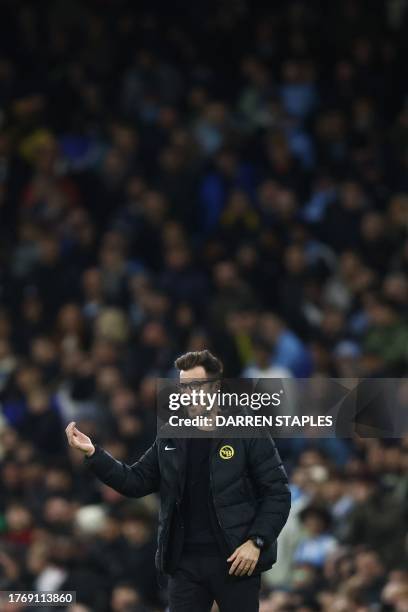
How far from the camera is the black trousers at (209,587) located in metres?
7.24

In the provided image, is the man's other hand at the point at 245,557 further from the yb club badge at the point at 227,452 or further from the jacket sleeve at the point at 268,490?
the yb club badge at the point at 227,452

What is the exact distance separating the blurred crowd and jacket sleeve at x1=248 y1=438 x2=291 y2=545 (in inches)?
106

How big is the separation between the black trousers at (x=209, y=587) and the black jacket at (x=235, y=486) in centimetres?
10

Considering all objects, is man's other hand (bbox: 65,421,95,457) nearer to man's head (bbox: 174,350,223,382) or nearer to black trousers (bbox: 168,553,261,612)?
man's head (bbox: 174,350,223,382)

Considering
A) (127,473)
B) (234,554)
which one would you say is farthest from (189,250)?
(234,554)

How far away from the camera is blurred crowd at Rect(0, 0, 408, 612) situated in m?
11.1

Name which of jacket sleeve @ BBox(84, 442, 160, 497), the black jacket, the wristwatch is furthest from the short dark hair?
the wristwatch

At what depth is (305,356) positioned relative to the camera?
12984 millimetres

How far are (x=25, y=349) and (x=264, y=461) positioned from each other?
7.29 m

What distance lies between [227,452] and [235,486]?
0.48ft

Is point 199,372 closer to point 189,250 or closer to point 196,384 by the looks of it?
point 196,384

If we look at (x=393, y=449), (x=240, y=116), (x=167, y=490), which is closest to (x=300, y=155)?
(x=240, y=116)

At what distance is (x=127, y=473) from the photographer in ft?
24.0

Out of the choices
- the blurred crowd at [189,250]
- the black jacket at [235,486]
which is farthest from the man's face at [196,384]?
the blurred crowd at [189,250]
